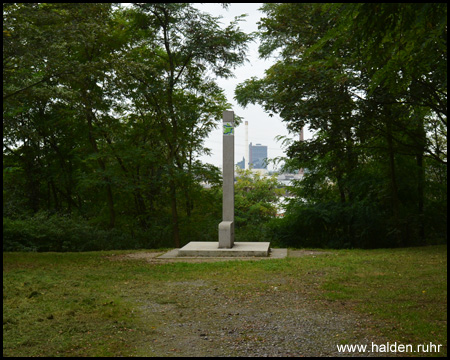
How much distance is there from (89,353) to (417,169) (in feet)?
40.9

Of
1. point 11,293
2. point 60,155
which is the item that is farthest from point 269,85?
point 11,293

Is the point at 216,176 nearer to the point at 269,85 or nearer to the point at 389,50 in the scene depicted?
the point at 269,85

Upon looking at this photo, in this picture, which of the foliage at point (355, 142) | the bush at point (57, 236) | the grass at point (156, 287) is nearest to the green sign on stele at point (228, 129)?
the foliage at point (355, 142)

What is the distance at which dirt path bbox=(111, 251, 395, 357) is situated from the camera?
4246mm

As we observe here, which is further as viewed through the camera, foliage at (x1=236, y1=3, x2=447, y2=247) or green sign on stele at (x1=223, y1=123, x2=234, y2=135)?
green sign on stele at (x1=223, y1=123, x2=234, y2=135)

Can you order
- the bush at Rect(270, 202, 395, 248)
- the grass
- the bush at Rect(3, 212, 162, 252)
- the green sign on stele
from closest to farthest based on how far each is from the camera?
the grass
the green sign on stele
the bush at Rect(270, 202, 395, 248)
the bush at Rect(3, 212, 162, 252)

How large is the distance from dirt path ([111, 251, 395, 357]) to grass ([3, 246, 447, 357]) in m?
0.12

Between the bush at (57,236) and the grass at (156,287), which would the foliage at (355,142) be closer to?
the grass at (156,287)

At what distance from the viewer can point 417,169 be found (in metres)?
14.2

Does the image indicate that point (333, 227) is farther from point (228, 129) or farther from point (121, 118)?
point (121, 118)

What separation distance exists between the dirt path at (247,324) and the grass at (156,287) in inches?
4.8

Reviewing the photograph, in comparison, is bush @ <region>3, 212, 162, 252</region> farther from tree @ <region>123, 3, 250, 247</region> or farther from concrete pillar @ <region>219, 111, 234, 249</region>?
concrete pillar @ <region>219, 111, 234, 249</region>

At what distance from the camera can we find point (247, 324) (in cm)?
505

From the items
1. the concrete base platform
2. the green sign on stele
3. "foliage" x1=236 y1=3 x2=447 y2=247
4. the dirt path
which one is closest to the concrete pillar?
the green sign on stele
